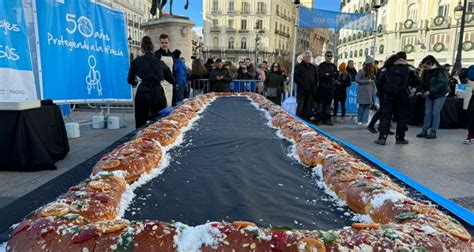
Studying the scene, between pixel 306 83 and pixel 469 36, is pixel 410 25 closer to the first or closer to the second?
pixel 469 36

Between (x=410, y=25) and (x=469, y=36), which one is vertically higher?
(x=410, y=25)

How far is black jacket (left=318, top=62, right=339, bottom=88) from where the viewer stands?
8.75 meters

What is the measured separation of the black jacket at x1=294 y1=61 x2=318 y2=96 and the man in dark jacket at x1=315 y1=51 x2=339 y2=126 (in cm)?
27

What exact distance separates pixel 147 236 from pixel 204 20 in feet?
236

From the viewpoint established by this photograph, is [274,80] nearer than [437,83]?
No

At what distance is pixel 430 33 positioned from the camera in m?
40.4

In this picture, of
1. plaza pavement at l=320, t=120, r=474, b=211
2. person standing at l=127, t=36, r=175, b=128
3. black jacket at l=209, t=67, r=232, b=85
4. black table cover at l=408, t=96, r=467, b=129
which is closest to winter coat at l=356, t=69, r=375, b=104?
plaza pavement at l=320, t=120, r=474, b=211

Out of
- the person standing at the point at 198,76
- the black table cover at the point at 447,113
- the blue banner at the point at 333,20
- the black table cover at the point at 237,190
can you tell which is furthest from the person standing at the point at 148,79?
the black table cover at the point at 447,113

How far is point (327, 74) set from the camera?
28.6 ft

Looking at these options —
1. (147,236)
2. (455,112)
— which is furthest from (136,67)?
(455,112)

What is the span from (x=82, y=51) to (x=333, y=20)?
23.3 feet

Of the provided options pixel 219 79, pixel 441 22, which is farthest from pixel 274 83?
pixel 441 22

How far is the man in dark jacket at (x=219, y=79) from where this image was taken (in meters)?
10.5

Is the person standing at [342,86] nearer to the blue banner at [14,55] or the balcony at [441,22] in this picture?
the blue banner at [14,55]
